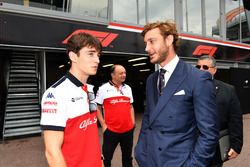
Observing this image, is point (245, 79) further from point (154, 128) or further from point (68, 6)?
point (154, 128)

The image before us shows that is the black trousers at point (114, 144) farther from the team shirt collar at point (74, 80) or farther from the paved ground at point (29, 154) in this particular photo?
the team shirt collar at point (74, 80)

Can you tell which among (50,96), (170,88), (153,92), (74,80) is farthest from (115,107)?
(50,96)

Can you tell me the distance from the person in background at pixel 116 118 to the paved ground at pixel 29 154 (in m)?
1.33

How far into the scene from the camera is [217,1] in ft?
50.6

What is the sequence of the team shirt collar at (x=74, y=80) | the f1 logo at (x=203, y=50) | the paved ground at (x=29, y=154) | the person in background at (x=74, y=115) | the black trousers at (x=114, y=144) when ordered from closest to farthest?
the person in background at (x=74, y=115), the team shirt collar at (x=74, y=80), the black trousers at (x=114, y=144), the paved ground at (x=29, y=154), the f1 logo at (x=203, y=50)

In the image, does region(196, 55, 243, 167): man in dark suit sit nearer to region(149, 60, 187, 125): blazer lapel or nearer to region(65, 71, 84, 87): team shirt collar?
region(149, 60, 187, 125): blazer lapel

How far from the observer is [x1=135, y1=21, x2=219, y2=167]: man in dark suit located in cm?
193

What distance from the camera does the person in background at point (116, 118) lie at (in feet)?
13.5

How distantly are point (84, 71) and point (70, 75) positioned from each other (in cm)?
10

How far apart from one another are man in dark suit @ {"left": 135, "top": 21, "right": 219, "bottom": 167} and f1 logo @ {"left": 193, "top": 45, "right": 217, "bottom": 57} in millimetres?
10982

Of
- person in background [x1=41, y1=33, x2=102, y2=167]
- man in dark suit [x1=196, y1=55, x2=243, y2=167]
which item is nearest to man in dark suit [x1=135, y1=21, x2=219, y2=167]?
person in background [x1=41, y1=33, x2=102, y2=167]

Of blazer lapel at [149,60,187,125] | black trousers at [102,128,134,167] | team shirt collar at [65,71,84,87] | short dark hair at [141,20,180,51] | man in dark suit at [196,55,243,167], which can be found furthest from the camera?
black trousers at [102,128,134,167]

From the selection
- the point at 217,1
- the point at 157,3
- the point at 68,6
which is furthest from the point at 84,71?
the point at 217,1

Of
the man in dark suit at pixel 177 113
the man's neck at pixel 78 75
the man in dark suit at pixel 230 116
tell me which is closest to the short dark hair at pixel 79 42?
the man's neck at pixel 78 75
